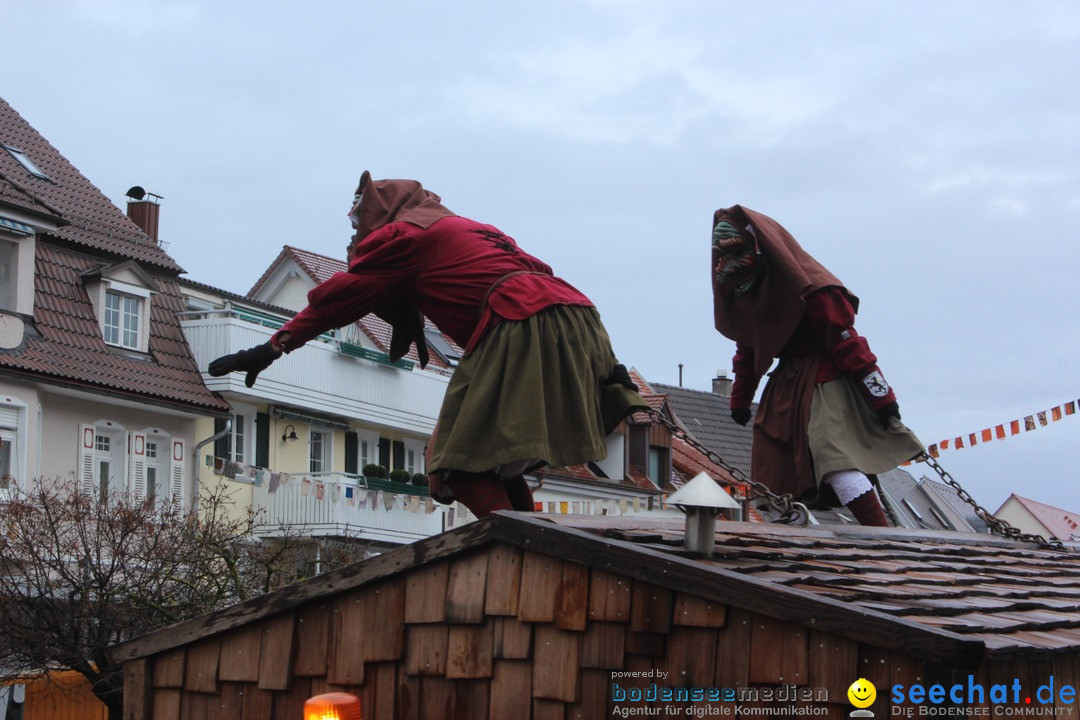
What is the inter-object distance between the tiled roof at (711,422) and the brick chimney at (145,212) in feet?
48.8

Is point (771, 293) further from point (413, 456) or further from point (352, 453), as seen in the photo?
point (413, 456)

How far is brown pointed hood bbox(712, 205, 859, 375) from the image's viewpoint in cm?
784

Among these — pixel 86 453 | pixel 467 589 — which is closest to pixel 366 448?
pixel 86 453

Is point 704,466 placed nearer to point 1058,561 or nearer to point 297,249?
point 297,249

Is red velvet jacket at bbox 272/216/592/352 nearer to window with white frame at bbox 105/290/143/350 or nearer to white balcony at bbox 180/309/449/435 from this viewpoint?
white balcony at bbox 180/309/449/435

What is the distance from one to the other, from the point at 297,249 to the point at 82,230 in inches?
329

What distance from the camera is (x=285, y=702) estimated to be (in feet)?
18.2

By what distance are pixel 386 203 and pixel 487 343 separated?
0.88 metres

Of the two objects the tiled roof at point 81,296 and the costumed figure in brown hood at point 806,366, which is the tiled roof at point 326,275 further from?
the costumed figure in brown hood at point 806,366

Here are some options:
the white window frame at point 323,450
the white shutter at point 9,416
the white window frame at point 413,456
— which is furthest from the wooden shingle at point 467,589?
the white window frame at point 413,456

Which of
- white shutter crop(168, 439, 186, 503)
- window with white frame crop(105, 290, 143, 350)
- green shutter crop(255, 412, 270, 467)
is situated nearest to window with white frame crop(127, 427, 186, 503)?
white shutter crop(168, 439, 186, 503)

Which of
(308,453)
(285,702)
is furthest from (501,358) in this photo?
(308,453)

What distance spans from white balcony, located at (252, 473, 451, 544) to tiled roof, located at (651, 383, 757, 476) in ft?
46.1

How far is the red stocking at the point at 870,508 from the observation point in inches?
305
